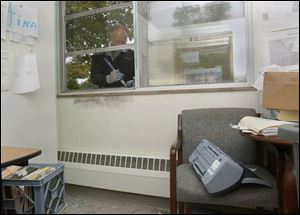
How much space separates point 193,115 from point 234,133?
210 millimetres

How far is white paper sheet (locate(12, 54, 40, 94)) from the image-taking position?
415 millimetres

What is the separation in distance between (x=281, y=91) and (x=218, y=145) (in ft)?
1.88

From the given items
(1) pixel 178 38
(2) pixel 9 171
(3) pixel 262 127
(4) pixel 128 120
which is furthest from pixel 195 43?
(2) pixel 9 171

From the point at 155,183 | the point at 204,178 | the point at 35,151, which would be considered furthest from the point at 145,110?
the point at 35,151

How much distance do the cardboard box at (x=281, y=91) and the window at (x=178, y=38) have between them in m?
0.60

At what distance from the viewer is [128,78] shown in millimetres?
1405

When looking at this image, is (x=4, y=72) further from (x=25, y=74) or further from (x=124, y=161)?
(x=124, y=161)

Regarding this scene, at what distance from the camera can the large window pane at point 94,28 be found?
73 cm

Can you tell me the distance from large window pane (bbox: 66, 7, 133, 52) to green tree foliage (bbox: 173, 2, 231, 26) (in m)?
0.30

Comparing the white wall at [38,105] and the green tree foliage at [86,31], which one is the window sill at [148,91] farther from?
the white wall at [38,105]

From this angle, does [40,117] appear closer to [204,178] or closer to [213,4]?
[204,178]

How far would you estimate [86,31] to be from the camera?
2.96ft

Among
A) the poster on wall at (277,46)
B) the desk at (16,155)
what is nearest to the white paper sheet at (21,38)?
the desk at (16,155)

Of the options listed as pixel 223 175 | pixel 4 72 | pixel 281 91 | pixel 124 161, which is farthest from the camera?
pixel 124 161
